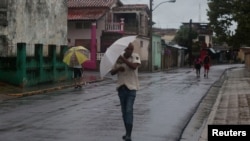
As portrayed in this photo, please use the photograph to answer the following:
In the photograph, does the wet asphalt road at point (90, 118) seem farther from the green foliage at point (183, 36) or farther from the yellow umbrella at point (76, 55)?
the green foliage at point (183, 36)

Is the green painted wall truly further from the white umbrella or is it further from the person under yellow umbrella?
the white umbrella

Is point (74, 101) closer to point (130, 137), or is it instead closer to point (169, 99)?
point (169, 99)

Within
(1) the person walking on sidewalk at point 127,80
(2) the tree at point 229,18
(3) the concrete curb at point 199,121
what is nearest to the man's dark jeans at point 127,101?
(1) the person walking on sidewalk at point 127,80

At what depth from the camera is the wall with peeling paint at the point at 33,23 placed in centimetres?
2848

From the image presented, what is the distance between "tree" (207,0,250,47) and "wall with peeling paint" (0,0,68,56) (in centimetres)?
1309

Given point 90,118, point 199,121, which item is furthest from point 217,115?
point 90,118

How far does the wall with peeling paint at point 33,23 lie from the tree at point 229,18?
42.9 ft

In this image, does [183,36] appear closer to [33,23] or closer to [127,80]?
[33,23]

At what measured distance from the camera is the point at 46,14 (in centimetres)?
3375

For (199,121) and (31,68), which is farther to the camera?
(31,68)

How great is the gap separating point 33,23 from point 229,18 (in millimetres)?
20552

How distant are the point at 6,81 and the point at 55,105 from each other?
8.86m

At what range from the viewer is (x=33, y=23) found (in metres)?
31.8

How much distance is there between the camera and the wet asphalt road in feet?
35.5
